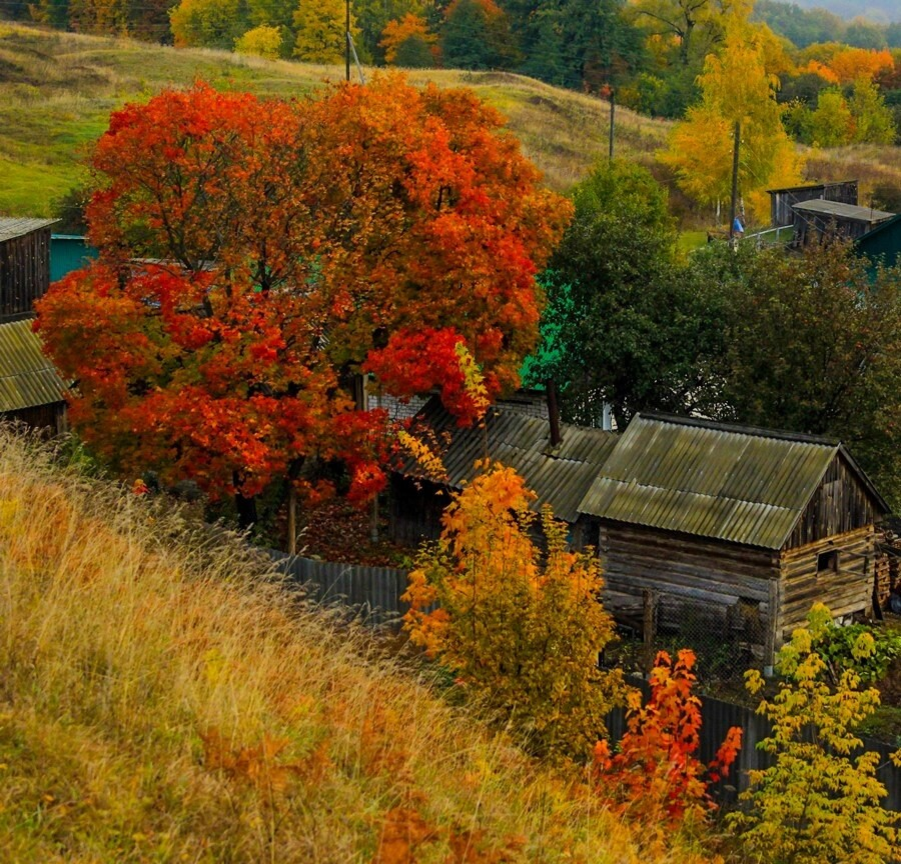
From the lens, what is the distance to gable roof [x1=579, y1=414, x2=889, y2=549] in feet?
70.1

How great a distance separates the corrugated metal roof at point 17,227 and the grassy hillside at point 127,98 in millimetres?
21584

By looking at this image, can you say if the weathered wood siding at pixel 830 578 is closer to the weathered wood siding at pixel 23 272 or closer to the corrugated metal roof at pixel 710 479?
the corrugated metal roof at pixel 710 479

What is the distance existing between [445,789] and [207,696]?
75.3 inches

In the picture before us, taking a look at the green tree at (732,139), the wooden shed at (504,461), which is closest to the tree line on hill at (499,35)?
the green tree at (732,139)

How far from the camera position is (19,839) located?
23.4 feet

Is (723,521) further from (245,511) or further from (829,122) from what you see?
(829,122)

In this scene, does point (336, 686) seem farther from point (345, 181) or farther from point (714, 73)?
point (714, 73)

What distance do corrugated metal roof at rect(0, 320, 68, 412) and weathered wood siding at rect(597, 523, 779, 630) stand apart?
13.8 metres

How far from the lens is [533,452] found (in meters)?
25.1

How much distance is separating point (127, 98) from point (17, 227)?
143 ft

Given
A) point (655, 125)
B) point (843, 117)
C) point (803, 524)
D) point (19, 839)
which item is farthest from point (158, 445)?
point (843, 117)

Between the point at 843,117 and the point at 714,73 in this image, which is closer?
the point at 714,73

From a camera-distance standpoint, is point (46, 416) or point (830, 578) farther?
point (46, 416)

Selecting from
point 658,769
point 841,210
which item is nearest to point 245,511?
point 658,769
